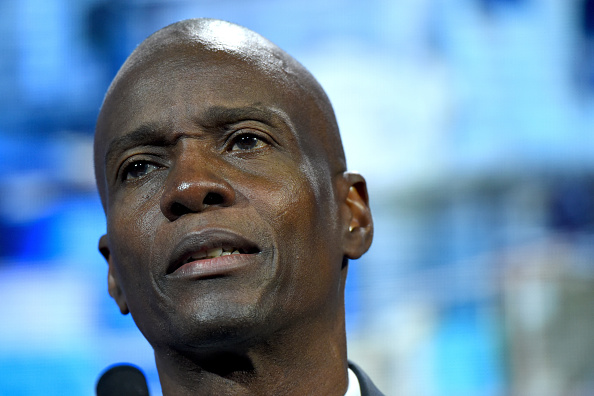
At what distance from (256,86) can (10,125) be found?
2610mm

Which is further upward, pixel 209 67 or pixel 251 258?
pixel 209 67

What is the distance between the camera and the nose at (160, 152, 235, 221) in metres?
1.96

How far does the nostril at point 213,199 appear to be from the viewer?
78.1 inches

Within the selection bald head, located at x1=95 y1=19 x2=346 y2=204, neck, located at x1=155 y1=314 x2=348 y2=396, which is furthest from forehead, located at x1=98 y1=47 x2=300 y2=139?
neck, located at x1=155 y1=314 x2=348 y2=396

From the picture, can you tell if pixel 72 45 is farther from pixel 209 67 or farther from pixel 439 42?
pixel 209 67

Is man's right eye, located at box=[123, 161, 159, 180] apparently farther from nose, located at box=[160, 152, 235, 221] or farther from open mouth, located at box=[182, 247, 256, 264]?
open mouth, located at box=[182, 247, 256, 264]

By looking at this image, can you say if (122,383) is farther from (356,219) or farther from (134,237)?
(356,219)

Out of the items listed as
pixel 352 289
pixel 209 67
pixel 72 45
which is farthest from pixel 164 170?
pixel 72 45

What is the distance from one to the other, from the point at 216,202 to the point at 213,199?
1cm

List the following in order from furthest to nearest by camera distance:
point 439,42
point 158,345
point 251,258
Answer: point 439,42, point 158,345, point 251,258

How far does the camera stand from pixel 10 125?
4.39 meters

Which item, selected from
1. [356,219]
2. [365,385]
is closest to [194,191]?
[356,219]

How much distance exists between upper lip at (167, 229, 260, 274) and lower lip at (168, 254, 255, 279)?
0.09 feet

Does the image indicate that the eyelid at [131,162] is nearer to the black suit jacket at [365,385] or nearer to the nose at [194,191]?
the nose at [194,191]
